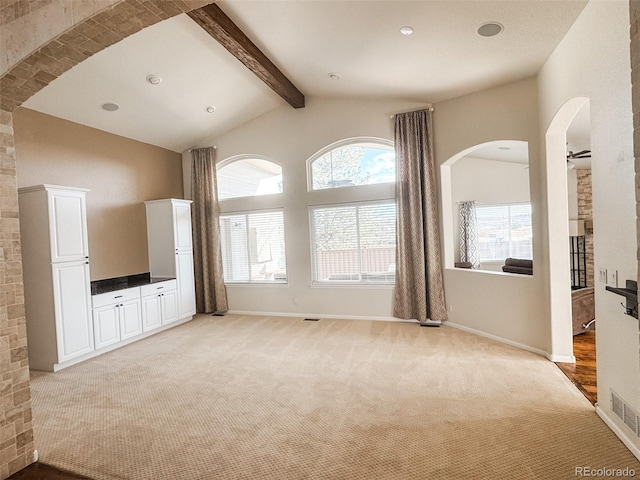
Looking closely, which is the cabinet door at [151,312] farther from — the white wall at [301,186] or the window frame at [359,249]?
the window frame at [359,249]

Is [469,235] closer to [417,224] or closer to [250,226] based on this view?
[417,224]

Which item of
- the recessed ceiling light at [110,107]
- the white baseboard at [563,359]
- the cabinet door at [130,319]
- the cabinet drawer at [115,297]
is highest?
the recessed ceiling light at [110,107]

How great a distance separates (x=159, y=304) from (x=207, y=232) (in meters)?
1.59

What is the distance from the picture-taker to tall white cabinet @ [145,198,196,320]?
229 inches

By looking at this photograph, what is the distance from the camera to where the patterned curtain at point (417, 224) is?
502 centimetres

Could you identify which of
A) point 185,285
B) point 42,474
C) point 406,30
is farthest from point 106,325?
point 406,30

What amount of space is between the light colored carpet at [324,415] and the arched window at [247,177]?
9.92 feet

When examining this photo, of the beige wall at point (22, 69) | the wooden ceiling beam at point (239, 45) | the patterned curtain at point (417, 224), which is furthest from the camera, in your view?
the patterned curtain at point (417, 224)

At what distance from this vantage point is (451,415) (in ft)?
8.78

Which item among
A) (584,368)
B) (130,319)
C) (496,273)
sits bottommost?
(584,368)

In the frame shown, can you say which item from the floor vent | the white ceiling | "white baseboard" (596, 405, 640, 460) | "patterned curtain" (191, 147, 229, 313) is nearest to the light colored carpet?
"white baseboard" (596, 405, 640, 460)

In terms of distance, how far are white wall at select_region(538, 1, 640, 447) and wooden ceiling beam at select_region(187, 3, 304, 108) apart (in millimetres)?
3209

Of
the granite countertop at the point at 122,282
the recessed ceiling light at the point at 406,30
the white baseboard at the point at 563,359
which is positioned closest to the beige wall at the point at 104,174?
the granite countertop at the point at 122,282

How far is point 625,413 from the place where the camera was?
2273mm
